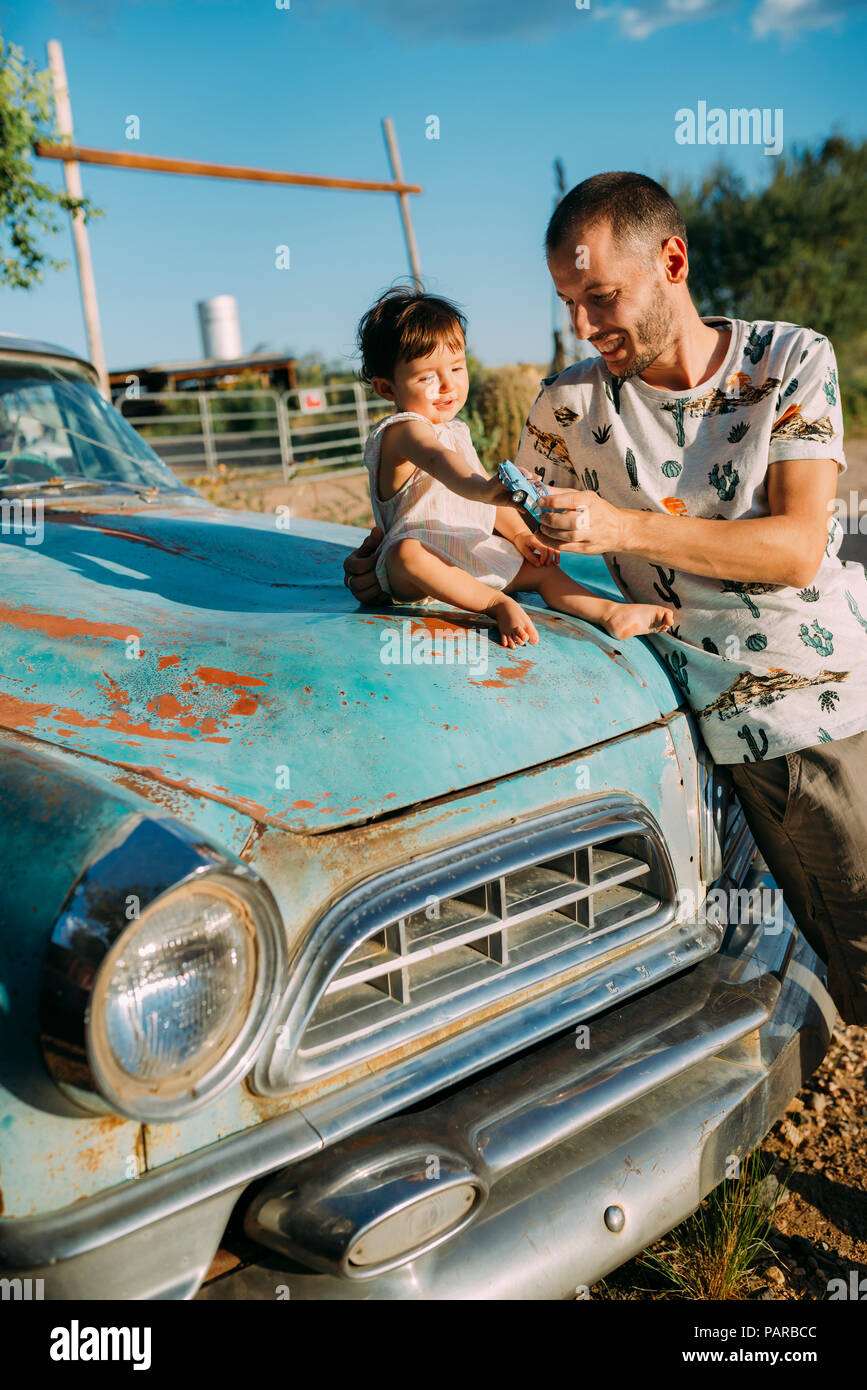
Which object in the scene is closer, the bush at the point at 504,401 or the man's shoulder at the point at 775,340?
the man's shoulder at the point at 775,340

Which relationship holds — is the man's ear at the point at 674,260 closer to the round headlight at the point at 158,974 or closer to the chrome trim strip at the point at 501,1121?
the chrome trim strip at the point at 501,1121

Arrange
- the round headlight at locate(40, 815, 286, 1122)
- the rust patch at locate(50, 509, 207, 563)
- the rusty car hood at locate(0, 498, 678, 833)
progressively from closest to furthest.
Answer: the round headlight at locate(40, 815, 286, 1122)
the rusty car hood at locate(0, 498, 678, 833)
the rust patch at locate(50, 509, 207, 563)

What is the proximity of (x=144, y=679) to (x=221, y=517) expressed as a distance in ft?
5.13

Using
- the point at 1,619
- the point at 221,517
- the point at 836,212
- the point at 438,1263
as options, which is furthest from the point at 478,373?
the point at 836,212

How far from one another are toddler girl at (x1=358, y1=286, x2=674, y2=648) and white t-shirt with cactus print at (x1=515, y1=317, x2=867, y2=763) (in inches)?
4.8

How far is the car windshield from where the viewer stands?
3160 mm

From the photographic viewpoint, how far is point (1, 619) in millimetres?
1938

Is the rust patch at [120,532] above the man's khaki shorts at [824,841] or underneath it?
above

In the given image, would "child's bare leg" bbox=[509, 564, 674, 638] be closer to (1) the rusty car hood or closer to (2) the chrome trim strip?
(1) the rusty car hood

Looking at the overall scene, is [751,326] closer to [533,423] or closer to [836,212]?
[533,423]

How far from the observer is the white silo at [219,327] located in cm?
2031

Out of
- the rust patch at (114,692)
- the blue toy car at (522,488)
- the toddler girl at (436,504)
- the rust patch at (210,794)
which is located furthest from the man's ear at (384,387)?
the rust patch at (210,794)

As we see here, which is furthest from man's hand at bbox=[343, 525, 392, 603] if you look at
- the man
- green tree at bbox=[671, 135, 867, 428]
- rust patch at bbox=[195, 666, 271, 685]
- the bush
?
green tree at bbox=[671, 135, 867, 428]
